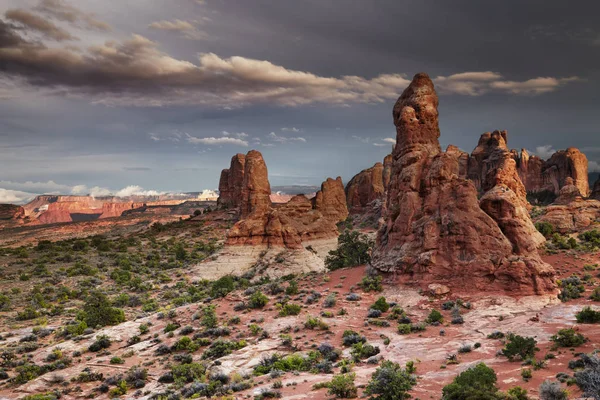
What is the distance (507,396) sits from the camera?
45.5 feet

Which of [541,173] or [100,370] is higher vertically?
[541,173]

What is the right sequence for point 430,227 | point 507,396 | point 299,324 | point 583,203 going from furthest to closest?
point 583,203 < point 430,227 < point 299,324 < point 507,396

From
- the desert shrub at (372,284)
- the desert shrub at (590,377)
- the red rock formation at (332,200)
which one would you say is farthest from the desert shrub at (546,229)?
the red rock formation at (332,200)

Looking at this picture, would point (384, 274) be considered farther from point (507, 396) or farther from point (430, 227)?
point (507, 396)

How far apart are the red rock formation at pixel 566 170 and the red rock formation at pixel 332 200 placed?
7271 centimetres

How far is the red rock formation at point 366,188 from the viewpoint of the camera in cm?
13300

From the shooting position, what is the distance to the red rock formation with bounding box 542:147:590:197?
121375 mm

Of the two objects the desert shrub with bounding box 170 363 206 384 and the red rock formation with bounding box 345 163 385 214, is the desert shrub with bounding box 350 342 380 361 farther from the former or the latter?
the red rock formation with bounding box 345 163 385 214

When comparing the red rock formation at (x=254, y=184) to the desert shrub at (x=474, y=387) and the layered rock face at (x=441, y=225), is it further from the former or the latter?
the desert shrub at (x=474, y=387)

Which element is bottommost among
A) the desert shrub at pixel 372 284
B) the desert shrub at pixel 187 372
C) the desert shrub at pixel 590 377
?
the desert shrub at pixel 187 372

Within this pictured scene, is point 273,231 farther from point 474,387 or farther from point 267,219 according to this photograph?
point 474,387

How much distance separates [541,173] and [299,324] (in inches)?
5253

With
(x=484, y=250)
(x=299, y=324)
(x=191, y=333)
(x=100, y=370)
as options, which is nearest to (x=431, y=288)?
(x=484, y=250)

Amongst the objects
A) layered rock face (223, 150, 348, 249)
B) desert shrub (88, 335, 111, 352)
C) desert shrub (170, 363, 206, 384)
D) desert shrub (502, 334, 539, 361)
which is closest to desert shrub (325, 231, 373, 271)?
layered rock face (223, 150, 348, 249)
